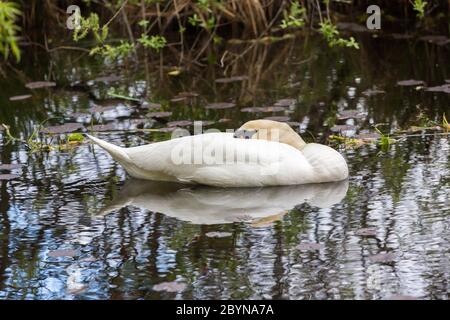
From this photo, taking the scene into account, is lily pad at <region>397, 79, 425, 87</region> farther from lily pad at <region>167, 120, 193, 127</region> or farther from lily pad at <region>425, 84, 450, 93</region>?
lily pad at <region>167, 120, 193, 127</region>

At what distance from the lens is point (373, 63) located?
36.8 feet

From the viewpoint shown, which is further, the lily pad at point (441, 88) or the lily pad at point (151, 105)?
the lily pad at point (151, 105)

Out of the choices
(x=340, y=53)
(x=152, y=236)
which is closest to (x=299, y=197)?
(x=152, y=236)

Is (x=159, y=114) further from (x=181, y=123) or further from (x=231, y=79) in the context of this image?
(x=231, y=79)

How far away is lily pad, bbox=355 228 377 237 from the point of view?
19.8ft

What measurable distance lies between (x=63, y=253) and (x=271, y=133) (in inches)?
81.8

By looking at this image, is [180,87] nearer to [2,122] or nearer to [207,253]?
[2,122]

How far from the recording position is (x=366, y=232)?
6.06 m

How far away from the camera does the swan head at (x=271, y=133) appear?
24.5 feet

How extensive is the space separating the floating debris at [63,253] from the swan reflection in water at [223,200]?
825mm

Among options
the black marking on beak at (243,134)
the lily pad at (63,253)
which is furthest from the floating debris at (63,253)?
the black marking on beak at (243,134)

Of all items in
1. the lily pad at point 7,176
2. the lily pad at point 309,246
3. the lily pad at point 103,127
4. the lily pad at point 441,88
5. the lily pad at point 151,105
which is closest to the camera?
the lily pad at point 309,246

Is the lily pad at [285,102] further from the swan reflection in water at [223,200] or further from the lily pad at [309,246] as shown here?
the lily pad at [309,246]
